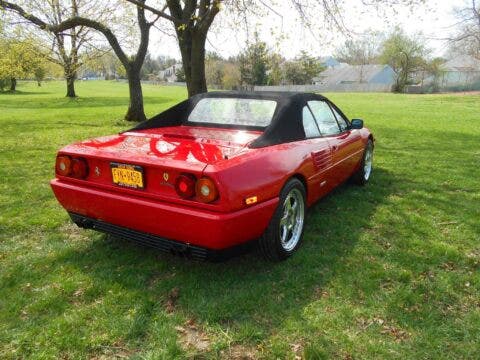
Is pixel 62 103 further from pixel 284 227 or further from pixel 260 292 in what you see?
pixel 260 292

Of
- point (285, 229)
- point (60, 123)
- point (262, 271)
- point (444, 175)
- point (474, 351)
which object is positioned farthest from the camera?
point (60, 123)

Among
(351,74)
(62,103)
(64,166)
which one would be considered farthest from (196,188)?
(351,74)

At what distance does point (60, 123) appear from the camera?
573 inches

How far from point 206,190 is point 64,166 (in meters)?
1.40

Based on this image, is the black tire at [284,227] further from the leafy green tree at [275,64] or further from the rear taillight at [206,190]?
the leafy green tree at [275,64]

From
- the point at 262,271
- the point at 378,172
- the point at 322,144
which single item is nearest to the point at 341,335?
the point at 262,271

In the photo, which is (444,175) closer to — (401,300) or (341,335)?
(401,300)

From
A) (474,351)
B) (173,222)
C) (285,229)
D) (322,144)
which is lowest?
(474,351)

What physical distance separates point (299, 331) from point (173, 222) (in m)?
1.09

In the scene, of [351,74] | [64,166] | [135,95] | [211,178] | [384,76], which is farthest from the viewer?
[351,74]

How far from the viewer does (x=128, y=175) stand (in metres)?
3.02

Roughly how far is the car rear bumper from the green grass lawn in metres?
0.41

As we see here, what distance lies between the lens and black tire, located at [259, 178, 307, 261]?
125 inches

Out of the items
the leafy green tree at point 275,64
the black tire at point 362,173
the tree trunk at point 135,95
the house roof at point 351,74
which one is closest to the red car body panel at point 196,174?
the black tire at point 362,173
